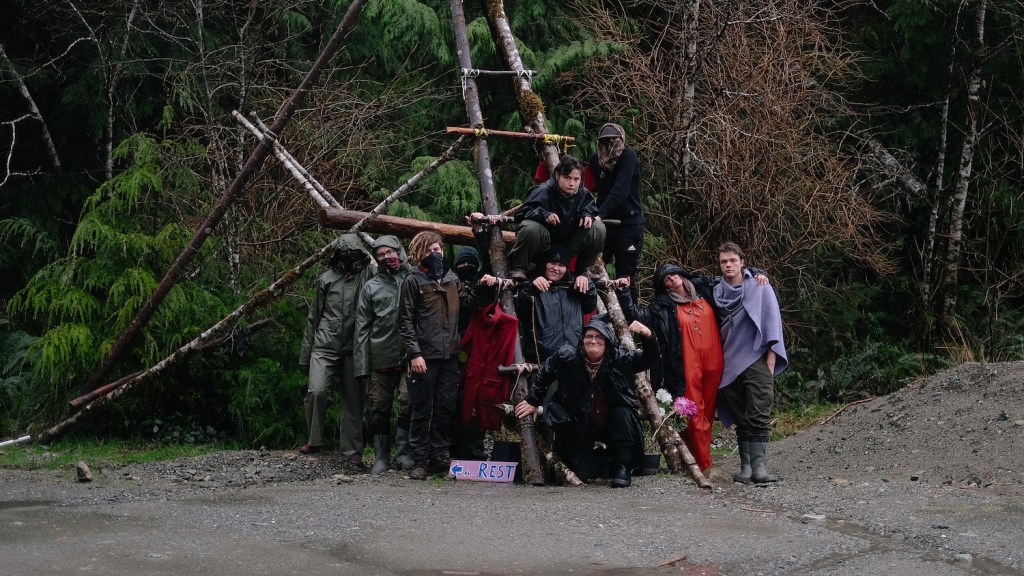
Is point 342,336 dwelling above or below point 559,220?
below

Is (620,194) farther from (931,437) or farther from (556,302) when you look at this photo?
(931,437)

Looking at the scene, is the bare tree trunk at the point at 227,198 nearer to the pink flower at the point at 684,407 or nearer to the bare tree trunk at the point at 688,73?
the bare tree trunk at the point at 688,73

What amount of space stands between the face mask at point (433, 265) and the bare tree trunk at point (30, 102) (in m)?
7.67

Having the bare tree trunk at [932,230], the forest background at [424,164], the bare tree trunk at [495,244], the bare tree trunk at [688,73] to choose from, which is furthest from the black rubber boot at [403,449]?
the bare tree trunk at [932,230]

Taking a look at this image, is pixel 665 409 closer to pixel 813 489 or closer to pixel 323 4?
pixel 813 489

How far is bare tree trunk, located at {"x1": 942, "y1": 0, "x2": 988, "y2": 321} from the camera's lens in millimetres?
15875

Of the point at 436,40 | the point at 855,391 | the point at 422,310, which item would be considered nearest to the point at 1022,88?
the point at 855,391

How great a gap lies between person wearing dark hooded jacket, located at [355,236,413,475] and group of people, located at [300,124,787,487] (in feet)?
0.04

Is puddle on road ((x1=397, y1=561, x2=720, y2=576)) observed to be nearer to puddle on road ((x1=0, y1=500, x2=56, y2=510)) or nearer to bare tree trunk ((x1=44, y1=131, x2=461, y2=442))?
puddle on road ((x1=0, y1=500, x2=56, y2=510))

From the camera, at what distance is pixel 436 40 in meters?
15.5

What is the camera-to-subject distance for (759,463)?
30.1 ft

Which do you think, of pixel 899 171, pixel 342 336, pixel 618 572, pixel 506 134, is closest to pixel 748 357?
pixel 506 134

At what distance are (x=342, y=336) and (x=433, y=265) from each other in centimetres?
146

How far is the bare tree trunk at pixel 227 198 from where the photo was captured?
37.3 feet
